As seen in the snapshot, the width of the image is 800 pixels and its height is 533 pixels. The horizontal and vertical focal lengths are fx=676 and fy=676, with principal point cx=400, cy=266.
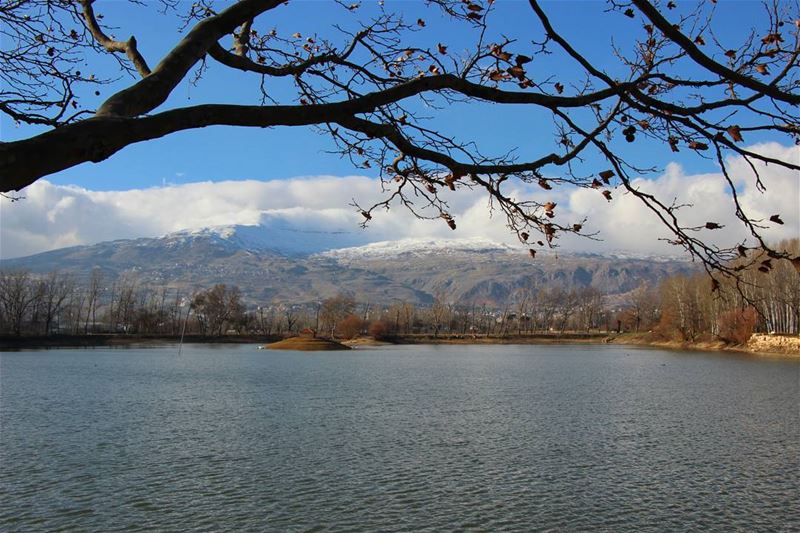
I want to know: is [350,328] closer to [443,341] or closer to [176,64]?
[443,341]

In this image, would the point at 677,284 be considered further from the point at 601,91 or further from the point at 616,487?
the point at 601,91

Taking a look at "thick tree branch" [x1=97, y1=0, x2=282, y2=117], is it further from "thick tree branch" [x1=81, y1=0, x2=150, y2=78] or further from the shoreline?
the shoreline

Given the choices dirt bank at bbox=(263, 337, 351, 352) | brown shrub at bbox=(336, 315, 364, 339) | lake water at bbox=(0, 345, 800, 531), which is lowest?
lake water at bbox=(0, 345, 800, 531)

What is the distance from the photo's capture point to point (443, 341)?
13312 centimetres

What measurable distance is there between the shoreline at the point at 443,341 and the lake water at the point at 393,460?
55.1m

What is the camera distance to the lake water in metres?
12.3

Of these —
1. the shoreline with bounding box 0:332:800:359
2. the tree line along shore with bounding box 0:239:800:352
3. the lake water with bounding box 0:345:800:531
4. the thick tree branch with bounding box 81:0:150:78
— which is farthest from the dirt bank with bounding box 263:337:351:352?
the thick tree branch with bounding box 81:0:150:78

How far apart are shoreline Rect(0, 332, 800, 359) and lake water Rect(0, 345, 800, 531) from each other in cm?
5509

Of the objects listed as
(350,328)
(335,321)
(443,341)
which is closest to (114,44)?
(443,341)

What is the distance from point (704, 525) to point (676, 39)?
11111 millimetres

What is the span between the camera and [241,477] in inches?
583

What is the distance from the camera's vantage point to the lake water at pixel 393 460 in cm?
1232

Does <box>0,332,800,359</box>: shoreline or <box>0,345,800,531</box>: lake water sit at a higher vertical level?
<box>0,332,800,359</box>: shoreline

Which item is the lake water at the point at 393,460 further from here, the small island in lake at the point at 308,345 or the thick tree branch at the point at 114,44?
the small island in lake at the point at 308,345
